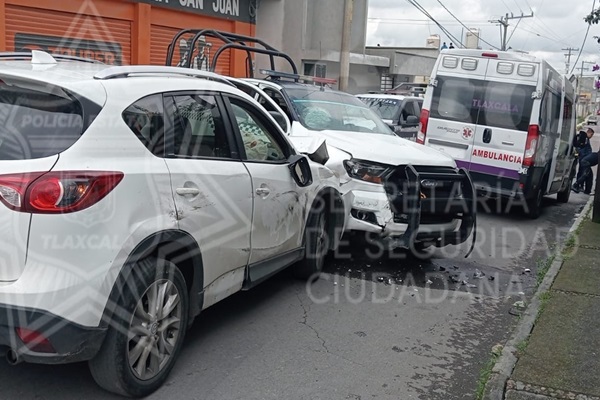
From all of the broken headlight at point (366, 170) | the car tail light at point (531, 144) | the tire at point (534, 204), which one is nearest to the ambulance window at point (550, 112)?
the car tail light at point (531, 144)

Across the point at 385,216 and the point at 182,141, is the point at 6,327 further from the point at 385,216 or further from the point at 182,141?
the point at 385,216

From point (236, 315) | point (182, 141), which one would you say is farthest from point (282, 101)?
point (182, 141)

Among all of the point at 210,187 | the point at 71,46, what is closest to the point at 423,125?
the point at 71,46

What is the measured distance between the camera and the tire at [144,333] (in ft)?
11.1

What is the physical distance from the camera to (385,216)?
21.8ft

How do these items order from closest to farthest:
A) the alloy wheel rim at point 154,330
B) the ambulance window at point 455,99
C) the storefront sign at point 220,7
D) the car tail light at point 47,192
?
the car tail light at point 47,192, the alloy wheel rim at point 154,330, the ambulance window at point 455,99, the storefront sign at point 220,7

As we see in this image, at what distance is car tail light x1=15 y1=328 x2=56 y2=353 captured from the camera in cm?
307

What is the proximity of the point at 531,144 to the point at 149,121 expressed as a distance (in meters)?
7.72

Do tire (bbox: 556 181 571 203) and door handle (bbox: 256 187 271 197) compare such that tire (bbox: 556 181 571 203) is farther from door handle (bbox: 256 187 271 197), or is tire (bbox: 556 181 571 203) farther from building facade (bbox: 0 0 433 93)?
door handle (bbox: 256 187 271 197)

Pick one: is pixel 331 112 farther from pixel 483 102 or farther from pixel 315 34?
pixel 315 34

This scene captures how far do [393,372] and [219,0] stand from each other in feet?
46.7

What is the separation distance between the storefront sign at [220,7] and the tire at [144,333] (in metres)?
11.6

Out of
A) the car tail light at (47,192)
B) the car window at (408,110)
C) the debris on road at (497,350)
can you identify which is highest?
the car window at (408,110)

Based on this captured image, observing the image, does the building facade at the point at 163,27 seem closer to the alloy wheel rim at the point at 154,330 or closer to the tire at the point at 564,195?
the tire at the point at 564,195
